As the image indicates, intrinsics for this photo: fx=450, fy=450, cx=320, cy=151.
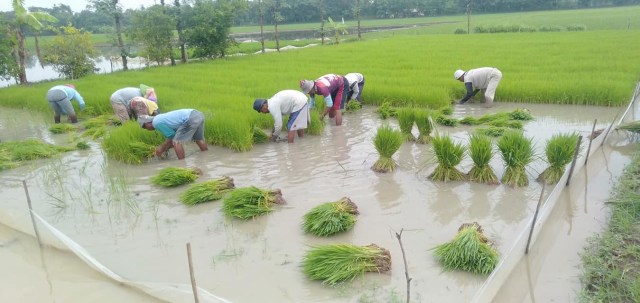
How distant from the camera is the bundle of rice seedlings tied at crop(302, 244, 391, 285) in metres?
2.91

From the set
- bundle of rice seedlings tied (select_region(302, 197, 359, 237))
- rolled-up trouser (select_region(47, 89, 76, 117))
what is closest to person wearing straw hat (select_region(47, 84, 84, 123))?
rolled-up trouser (select_region(47, 89, 76, 117))

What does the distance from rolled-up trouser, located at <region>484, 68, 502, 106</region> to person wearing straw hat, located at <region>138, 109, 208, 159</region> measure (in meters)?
5.00

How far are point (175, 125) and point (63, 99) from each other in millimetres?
3750

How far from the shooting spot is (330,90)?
6.80m

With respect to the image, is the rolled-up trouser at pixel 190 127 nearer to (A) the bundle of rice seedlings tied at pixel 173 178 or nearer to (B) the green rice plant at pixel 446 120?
(A) the bundle of rice seedlings tied at pixel 173 178

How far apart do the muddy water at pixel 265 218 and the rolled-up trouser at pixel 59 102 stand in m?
2.24

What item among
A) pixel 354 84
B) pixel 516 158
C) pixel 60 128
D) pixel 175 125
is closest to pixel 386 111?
pixel 354 84

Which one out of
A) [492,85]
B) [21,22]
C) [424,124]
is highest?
[21,22]

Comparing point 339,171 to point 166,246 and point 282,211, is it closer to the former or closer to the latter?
point 282,211

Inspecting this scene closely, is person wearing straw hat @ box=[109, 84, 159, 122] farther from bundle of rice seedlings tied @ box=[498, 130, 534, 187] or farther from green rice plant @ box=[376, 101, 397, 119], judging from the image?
bundle of rice seedlings tied @ box=[498, 130, 534, 187]

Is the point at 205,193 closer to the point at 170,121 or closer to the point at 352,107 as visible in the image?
the point at 170,121

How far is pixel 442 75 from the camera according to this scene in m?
10.2

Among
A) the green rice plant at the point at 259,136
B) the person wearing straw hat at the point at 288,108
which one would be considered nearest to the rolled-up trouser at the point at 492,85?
the person wearing straw hat at the point at 288,108

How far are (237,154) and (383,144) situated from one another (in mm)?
2060
